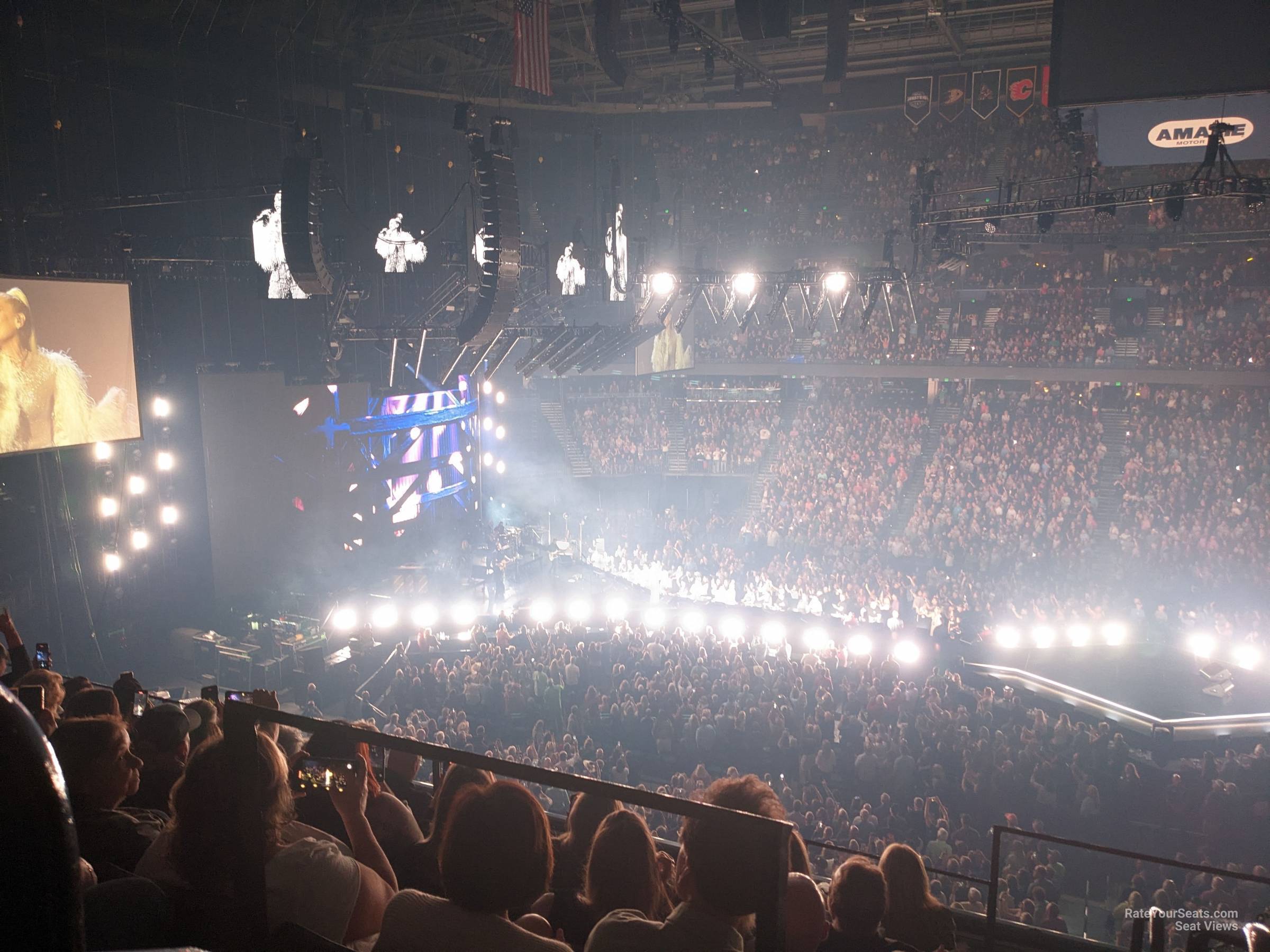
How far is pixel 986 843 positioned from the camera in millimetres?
8945

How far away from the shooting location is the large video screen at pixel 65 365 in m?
9.41

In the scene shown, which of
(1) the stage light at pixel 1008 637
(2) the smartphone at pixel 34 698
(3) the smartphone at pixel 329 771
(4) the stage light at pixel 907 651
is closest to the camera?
(3) the smartphone at pixel 329 771

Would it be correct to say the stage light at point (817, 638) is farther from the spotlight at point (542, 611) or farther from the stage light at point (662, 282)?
the stage light at point (662, 282)

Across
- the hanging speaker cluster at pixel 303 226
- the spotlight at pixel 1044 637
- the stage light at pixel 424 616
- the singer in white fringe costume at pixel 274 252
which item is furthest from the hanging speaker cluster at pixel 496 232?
the spotlight at pixel 1044 637

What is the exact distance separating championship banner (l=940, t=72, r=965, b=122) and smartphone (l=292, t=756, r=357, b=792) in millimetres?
21260

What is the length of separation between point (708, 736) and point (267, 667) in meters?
7.20

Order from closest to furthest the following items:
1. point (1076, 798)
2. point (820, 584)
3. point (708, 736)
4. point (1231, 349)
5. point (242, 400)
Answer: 1. point (1076, 798)
2. point (708, 736)
3. point (242, 400)
4. point (820, 584)
5. point (1231, 349)

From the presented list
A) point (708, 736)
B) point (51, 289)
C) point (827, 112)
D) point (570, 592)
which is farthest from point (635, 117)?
point (708, 736)

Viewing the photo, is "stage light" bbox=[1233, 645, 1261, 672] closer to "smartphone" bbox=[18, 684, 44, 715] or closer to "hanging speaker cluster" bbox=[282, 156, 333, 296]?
"hanging speaker cluster" bbox=[282, 156, 333, 296]

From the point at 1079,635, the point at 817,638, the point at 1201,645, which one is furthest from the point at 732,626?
the point at 1201,645

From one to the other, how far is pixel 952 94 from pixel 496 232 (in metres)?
→ 14.3

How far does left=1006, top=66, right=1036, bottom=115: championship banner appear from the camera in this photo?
20141 millimetres

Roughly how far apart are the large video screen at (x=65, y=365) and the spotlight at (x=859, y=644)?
1140cm

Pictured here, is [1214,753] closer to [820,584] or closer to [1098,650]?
[1098,650]
